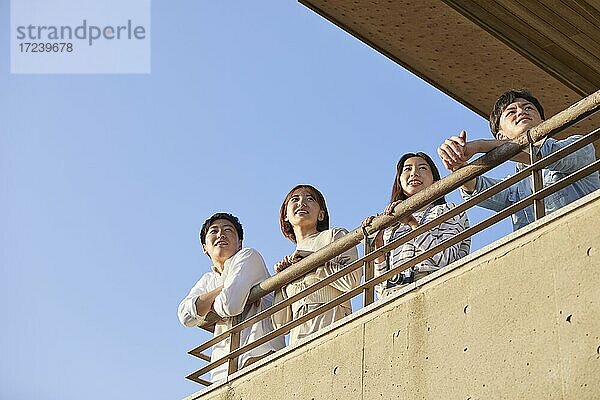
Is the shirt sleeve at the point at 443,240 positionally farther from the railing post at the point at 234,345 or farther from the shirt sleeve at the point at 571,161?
the railing post at the point at 234,345

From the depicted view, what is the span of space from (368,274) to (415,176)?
0.62m

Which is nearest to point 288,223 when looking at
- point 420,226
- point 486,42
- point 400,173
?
point 400,173

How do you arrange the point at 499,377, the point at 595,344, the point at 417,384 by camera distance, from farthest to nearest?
1. the point at 417,384
2. the point at 499,377
3. the point at 595,344

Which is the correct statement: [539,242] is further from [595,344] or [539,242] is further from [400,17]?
[400,17]

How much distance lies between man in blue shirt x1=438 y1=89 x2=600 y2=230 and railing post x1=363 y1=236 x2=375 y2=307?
54cm

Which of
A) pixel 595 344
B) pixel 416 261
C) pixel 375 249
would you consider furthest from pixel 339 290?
pixel 595 344

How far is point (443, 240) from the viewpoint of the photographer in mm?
5086

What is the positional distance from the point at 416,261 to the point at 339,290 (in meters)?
0.82

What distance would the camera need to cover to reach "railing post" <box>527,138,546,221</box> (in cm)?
443

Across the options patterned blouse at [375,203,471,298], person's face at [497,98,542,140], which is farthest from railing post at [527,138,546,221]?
patterned blouse at [375,203,471,298]

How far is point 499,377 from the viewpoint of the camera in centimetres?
425

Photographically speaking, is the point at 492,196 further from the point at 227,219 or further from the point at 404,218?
the point at 227,219

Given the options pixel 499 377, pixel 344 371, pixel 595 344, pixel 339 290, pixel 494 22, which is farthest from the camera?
pixel 494 22

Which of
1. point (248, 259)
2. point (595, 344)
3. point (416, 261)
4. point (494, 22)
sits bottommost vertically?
point (595, 344)
